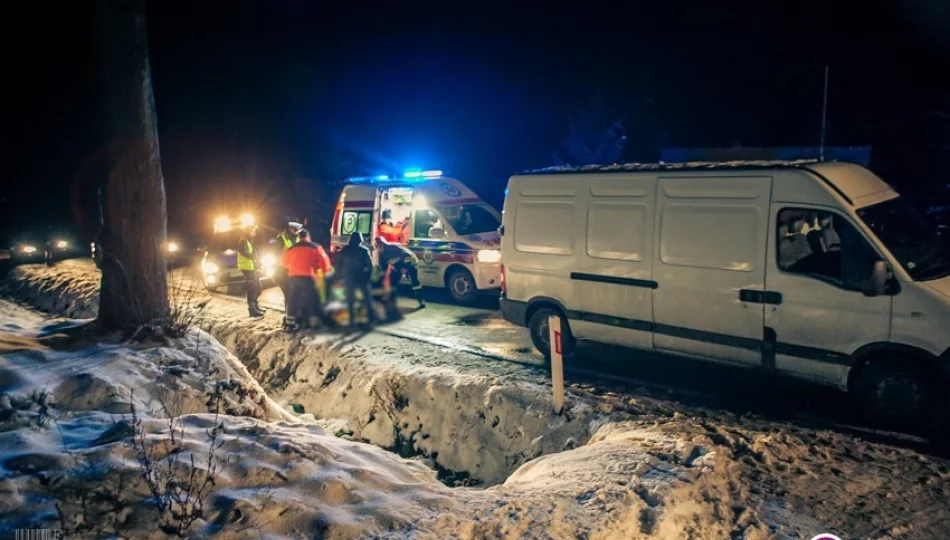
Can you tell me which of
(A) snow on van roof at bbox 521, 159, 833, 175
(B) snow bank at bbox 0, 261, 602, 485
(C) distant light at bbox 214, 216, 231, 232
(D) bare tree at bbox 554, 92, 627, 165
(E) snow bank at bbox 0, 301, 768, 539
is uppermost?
(D) bare tree at bbox 554, 92, 627, 165

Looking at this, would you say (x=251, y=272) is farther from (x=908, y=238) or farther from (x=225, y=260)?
(x=908, y=238)

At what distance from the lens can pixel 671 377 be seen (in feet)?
25.1

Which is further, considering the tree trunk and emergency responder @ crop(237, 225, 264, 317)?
emergency responder @ crop(237, 225, 264, 317)

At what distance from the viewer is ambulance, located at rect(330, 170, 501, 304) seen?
12516 millimetres

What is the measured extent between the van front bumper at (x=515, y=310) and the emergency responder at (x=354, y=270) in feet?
10.4

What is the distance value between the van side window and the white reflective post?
226cm

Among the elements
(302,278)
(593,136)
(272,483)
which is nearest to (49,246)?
(302,278)

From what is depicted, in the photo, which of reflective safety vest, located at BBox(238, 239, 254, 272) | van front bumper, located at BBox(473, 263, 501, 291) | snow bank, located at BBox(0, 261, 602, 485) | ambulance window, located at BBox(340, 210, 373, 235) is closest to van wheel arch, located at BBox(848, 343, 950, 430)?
snow bank, located at BBox(0, 261, 602, 485)

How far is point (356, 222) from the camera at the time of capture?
1431cm

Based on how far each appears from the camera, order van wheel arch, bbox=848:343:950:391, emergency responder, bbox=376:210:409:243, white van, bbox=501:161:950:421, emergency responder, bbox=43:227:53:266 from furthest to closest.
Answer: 1. emergency responder, bbox=43:227:53:266
2. emergency responder, bbox=376:210:409:243
3. white van, bbox=501:161:950:421
4. van wheel arch, bbox=848:343:950:391

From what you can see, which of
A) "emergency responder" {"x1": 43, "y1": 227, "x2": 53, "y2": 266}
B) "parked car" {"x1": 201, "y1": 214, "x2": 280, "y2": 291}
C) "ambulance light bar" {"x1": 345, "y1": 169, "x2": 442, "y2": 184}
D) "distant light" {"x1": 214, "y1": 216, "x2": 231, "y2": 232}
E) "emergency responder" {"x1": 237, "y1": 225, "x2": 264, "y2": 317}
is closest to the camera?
"emergency responder" {"x1": 237, "y1": 225, "x2": 264, "y2": 317}

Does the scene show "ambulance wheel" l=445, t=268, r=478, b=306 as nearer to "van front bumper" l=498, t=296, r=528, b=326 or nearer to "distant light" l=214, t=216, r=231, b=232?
"van front bumper" l=498, t=296, r=528, b=326

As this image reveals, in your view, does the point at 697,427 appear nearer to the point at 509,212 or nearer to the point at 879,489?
the point at 879,489

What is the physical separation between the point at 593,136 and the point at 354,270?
11.4 metres
